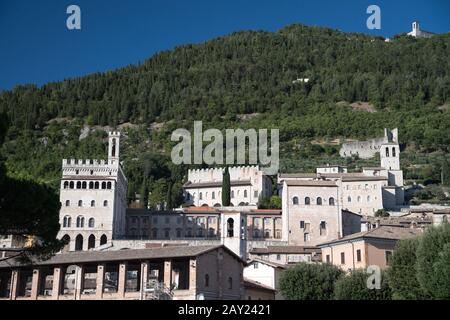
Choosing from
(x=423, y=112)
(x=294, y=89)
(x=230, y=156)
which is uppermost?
(x=294, y=89)

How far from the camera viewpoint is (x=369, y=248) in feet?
140

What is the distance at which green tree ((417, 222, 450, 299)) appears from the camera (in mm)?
30031

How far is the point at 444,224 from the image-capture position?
33531 millimetres

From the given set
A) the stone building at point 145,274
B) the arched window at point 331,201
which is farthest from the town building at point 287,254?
the stone building at point 145,274

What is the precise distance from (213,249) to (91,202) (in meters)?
34.0

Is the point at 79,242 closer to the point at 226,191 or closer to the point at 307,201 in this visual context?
the point at 307,201

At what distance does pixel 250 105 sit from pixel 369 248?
400 feet

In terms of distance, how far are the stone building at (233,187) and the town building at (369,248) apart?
138 feet

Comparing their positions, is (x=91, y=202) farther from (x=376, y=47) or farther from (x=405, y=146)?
(x=376, y=47)

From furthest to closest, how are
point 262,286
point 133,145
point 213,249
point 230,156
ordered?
point 133,145
point 230,156
point 262,286
point 213,249

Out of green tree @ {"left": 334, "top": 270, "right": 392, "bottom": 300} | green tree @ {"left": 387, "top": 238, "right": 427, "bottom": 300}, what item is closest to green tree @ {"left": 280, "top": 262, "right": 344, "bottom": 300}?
green tree @ {"left": 334, "top": 270, "right": 392, "bottom": 300}

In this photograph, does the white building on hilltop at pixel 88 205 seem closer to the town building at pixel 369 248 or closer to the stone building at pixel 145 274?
the stone building at pixel 145 274
